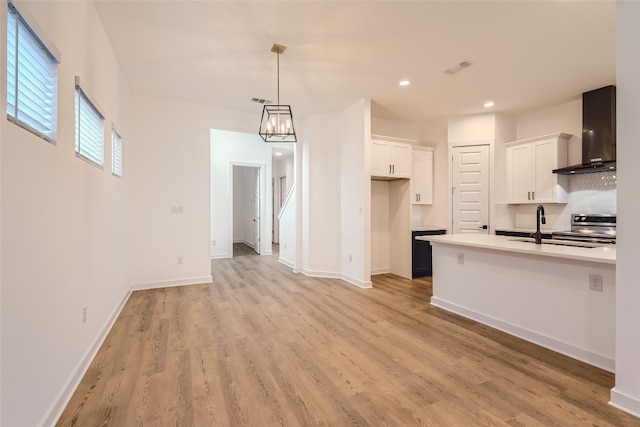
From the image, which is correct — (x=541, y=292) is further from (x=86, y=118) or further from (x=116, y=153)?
(x=116, y=153)

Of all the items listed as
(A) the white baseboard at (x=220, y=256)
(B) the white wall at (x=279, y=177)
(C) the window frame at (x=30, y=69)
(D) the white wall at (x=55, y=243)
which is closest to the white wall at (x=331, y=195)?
(A) the white baseboard at (x=220, y=256)

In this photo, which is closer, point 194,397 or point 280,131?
point 194,397

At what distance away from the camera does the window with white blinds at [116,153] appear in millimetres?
3319

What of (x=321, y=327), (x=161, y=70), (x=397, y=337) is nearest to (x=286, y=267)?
(x=321, y=327)

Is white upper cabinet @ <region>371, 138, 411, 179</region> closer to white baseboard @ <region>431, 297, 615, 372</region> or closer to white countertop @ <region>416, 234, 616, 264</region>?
white countertop @ <region>416, 234, 616, 264</region>

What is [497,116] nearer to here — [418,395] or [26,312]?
[418,395]

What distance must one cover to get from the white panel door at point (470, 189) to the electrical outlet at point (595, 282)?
3027 millimetres

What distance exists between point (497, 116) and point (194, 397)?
5.99m

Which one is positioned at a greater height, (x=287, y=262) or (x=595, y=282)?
(x=595, y=282)

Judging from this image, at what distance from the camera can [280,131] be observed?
11.1ft

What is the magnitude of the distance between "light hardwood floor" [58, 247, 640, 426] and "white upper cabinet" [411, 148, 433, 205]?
2.45 meters

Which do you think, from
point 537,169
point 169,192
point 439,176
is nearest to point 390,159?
point 439,176

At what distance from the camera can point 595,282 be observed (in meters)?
2.32

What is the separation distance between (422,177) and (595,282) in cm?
351
